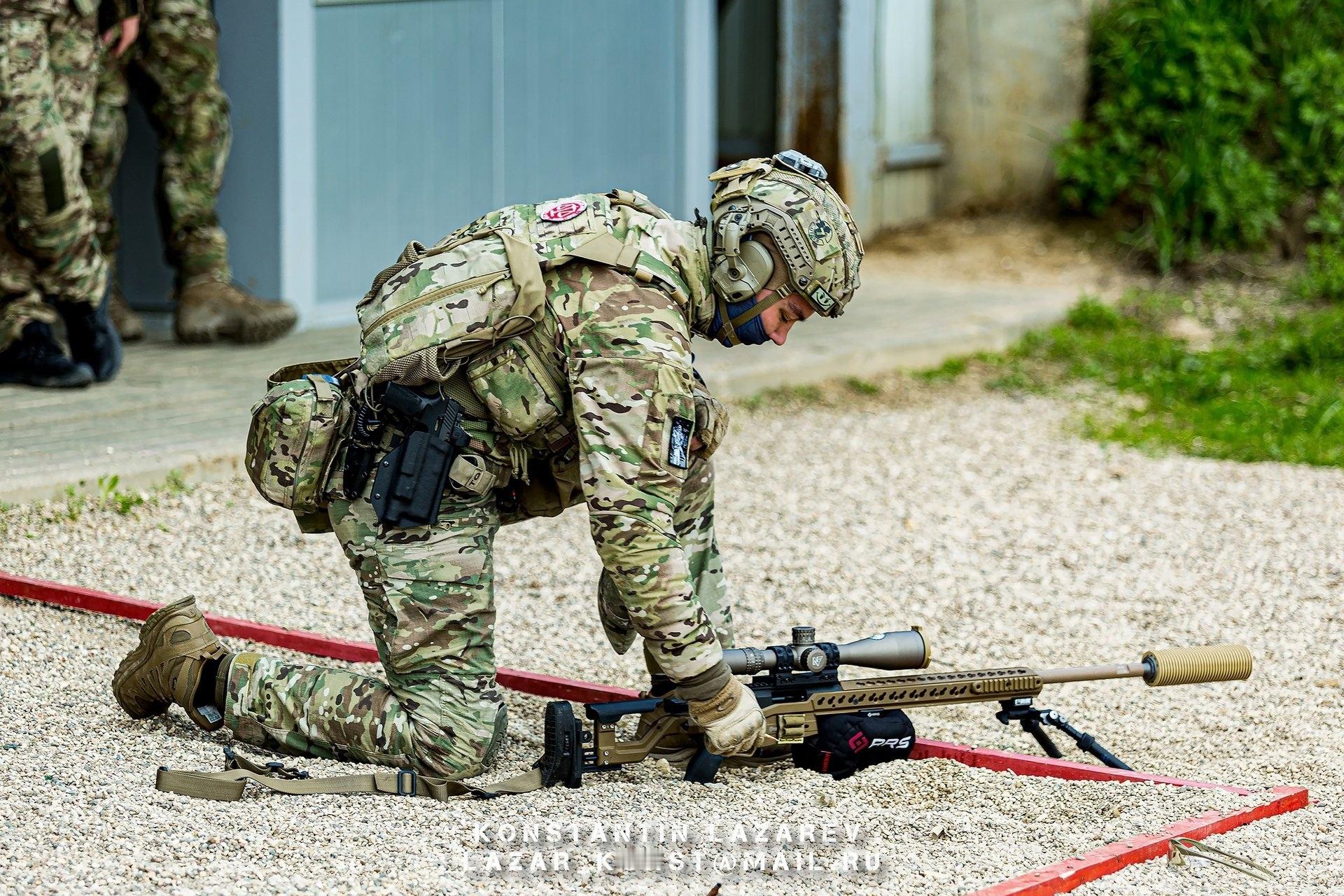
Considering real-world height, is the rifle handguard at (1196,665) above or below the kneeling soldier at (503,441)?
below

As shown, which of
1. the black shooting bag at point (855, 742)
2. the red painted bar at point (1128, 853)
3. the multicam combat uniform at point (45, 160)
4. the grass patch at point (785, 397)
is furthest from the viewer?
the grass patch at point (785, 397)

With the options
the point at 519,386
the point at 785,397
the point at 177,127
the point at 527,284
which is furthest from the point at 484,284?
the point at 785,397

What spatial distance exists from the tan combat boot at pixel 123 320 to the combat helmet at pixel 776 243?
15.0ft

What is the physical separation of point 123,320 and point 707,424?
4.62 m

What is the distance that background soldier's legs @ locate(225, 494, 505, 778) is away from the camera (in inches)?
137

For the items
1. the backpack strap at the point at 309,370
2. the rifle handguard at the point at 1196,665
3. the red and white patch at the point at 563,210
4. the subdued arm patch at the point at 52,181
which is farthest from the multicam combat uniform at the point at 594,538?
the subdued arm patch at the point at 52,181

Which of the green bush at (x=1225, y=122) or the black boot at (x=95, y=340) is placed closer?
the black boot at (x=95, y=340)

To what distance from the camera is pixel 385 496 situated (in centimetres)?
341

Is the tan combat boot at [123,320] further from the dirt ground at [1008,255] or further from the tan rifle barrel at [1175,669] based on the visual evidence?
the tan rifle barrel at [1175,669]

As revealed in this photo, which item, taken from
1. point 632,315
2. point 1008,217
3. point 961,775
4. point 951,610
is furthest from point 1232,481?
point 1008,217

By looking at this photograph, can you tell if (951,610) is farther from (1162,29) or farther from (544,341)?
(1162,29)

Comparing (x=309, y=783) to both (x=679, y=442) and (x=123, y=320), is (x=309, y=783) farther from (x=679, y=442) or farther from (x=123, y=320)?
(x=123, y=320)

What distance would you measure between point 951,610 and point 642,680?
114cm

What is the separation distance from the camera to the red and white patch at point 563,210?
342 cm
